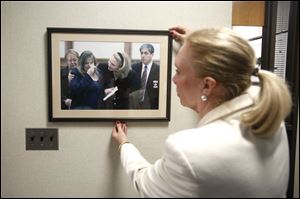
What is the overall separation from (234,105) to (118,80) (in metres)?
0.66

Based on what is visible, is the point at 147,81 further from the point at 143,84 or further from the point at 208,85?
the point at 208,85

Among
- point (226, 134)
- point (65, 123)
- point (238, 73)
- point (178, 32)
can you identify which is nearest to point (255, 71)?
point (238, 73)

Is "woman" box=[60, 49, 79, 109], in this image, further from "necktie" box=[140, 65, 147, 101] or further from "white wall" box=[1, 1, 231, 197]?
"necktie" box=[140, 65, 147, 101]

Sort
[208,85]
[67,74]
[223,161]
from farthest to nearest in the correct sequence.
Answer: [67,74], [208,85], [223,161]

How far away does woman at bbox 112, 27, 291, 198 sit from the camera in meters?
0.73

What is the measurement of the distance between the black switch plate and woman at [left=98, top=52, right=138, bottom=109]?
0.30 meters

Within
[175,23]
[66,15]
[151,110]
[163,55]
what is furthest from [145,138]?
[66,15]

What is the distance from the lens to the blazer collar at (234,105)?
790 millimetres

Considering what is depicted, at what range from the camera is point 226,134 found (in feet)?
2.44

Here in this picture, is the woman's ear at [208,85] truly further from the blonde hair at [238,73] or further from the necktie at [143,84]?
the necktie at [143,84]

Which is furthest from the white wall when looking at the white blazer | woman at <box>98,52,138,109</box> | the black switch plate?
the white blazer

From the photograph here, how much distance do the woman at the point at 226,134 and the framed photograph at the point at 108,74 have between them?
43cm

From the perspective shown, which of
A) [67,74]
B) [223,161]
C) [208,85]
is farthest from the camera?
[67,74]

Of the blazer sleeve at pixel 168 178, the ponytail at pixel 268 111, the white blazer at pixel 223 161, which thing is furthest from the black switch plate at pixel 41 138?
the ponytail at pixel 268 111
